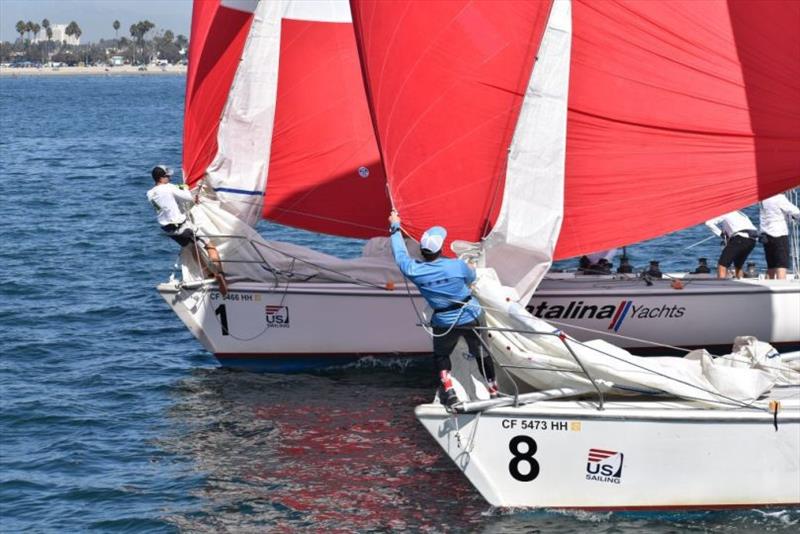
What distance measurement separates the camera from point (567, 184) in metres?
14.9

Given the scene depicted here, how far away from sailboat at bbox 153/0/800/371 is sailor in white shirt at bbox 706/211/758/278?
591 millimetres

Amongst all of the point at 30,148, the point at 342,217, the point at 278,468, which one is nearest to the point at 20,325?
the point at 342,217

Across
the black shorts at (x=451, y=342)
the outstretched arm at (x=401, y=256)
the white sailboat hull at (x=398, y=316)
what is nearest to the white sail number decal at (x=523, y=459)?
the black shorts at (x=451, y=342)

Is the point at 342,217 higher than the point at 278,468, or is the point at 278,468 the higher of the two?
the point at 342,217

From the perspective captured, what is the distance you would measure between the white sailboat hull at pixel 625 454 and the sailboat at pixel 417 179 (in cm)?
246

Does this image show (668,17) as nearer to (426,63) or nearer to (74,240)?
(426,63)

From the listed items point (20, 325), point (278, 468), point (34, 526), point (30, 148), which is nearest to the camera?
point (34, 526)

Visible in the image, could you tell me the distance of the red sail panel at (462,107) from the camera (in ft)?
49.1

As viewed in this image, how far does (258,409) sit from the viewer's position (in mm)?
16703

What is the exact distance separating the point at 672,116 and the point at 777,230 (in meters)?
3.97

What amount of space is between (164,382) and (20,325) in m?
4.53

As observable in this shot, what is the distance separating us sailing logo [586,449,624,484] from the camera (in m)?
12.4

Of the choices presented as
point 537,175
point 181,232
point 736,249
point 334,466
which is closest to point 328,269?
point 181,232

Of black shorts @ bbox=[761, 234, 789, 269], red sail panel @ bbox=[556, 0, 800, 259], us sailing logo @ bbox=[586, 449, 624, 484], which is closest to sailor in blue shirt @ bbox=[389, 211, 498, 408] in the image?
us sailing logo @ bbox=[586, 449, 624, 484]
